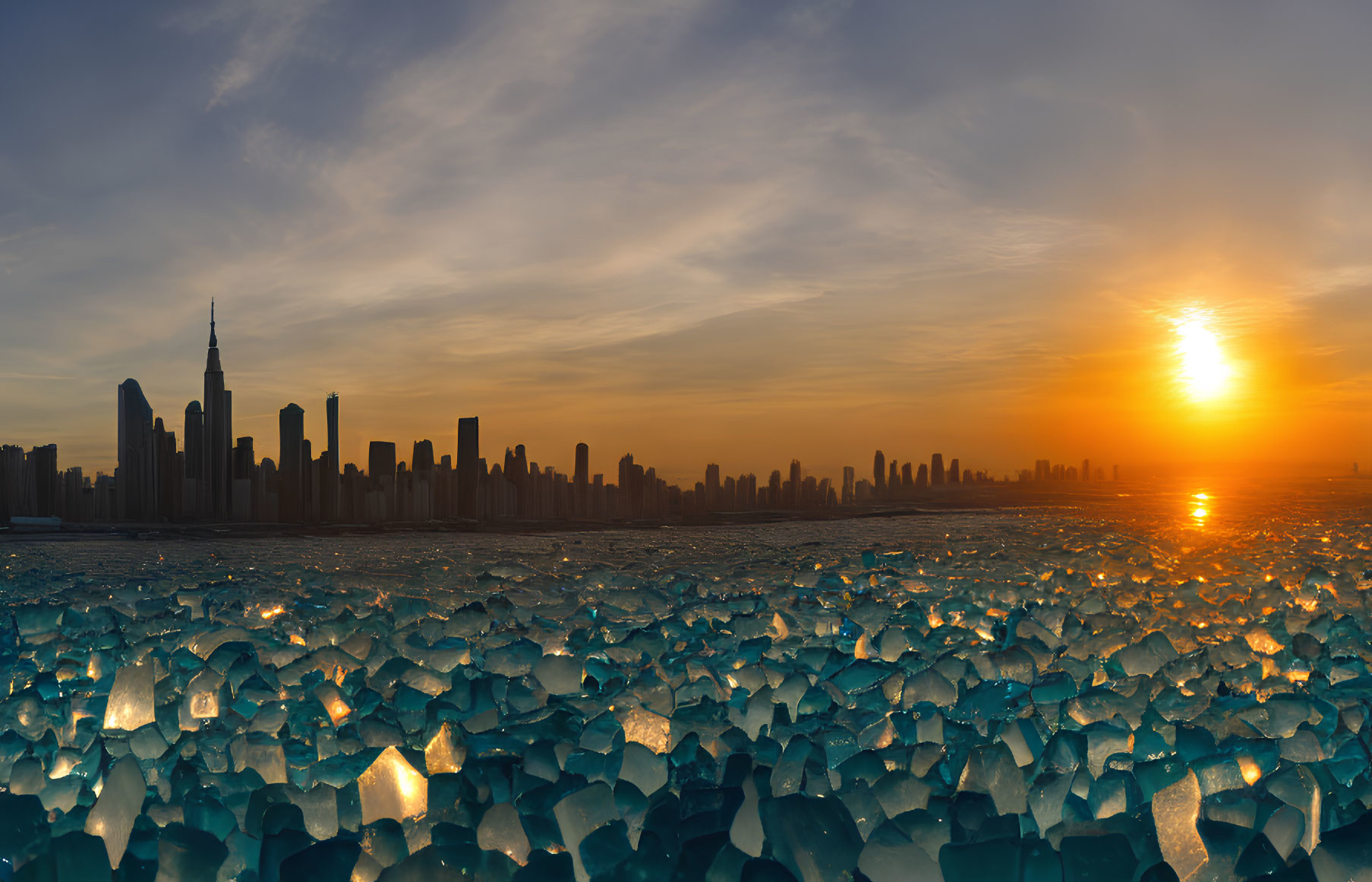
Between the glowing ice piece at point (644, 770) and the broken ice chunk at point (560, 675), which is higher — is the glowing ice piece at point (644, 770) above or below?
below

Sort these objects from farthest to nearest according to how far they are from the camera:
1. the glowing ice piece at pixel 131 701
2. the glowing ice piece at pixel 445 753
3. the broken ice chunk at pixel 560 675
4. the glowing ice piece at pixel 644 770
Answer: the broken ice chunk at pixel 560 675 < the glowing ice piece at pixel 131 701 < the glowing ice piece at pixel 445 753 < the glowing ice piece at pixel 644 770

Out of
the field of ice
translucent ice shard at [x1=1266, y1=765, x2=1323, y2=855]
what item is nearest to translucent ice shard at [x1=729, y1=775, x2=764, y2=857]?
the field of ice

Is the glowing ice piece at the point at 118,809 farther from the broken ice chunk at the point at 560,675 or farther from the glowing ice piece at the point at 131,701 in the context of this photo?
the broken ice chunk at the point at 560,675

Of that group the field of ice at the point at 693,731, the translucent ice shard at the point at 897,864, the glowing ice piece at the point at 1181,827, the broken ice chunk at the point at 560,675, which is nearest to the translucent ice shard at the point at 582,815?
the field of ice at the point at 693,731

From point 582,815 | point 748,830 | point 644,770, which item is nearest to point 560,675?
point 644,770

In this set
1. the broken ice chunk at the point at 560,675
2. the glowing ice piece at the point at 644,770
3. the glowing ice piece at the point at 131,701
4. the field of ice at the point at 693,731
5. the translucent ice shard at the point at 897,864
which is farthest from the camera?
the broken ice chunk at the point at 560,675

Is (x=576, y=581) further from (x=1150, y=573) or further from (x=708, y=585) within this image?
(x=1150, y=573)

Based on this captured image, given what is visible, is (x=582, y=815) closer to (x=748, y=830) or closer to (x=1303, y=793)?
(x=748, y=830)
